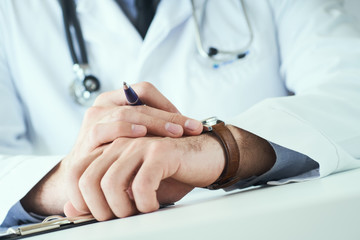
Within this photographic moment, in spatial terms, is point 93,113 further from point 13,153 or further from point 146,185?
point 13,153

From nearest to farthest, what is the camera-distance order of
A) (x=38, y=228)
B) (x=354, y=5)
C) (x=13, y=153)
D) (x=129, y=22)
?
(x=38, y=228)
(x=13, y=153)
(x=129, y=22)
(x=354, y=5)

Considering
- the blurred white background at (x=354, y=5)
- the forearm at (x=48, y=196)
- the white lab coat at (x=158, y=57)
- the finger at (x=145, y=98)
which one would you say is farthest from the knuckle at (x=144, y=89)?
the blurred white background at (x=354, y=5)

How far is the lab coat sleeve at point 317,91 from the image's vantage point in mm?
605

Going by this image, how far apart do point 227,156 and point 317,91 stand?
0.98 feet

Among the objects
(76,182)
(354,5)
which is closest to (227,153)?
(76,182)

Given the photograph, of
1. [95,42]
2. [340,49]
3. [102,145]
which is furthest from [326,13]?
[102,145]

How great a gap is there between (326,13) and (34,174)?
0.95 meters

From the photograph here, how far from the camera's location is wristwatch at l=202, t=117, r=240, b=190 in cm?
59

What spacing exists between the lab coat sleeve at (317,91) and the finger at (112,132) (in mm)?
162

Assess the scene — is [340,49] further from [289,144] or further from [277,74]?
[289,144]

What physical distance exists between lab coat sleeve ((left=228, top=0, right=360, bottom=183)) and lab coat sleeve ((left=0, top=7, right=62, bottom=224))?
39 centimetres

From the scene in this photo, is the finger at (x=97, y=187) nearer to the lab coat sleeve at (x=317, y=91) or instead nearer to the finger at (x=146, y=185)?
the finger at (x=146, y=185)

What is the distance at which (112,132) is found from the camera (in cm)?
60

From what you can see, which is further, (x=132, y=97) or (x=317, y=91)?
(x=317, y=91)
